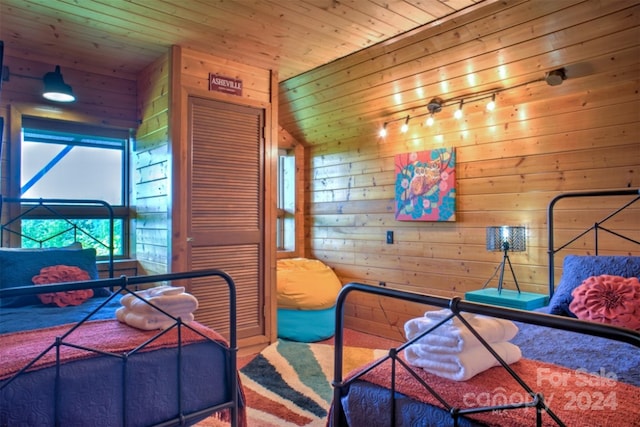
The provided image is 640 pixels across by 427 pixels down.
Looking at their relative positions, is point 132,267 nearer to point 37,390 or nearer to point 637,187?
point 37,390

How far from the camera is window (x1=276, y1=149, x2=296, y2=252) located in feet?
16.2

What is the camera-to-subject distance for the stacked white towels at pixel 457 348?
4.18 feet

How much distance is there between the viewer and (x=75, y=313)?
7.34 ft

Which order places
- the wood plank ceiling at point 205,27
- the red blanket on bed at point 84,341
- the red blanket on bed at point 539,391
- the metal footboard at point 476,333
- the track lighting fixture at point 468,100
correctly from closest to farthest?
1. the metal footboard at point 476,333
2. the red blanket on bed at point 539,391
3. the red blanket on bed at point 84,341
4. the wood plank ceiling at point 205,27
5. the track lighting fixture at point 468,100

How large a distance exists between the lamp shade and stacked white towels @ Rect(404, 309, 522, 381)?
186 centimetres

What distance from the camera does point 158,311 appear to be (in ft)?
6.02

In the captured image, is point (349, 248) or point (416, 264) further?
point (349, 248)

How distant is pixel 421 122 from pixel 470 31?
3.43 ft

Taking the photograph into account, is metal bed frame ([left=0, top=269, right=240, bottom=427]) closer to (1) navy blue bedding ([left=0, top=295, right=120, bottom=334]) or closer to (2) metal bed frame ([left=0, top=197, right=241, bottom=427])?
(2) metal bed frame ([left=0, top=197, right=241, bottom=427])

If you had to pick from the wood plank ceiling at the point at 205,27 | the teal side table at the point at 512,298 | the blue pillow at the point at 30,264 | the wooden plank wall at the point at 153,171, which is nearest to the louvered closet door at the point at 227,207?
the wooden plank wall at the point at 153,171

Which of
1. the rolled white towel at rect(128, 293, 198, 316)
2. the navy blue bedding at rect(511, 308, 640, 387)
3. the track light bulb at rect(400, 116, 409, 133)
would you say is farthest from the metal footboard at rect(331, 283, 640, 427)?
the track light bulb at rect(400, 116, 409, 133)

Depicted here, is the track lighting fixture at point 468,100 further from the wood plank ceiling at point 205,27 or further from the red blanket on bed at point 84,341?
the red blanket on bed at point 84,341

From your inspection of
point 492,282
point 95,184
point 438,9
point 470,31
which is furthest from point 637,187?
point 95,184

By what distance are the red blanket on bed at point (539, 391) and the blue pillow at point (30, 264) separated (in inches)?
83.9
